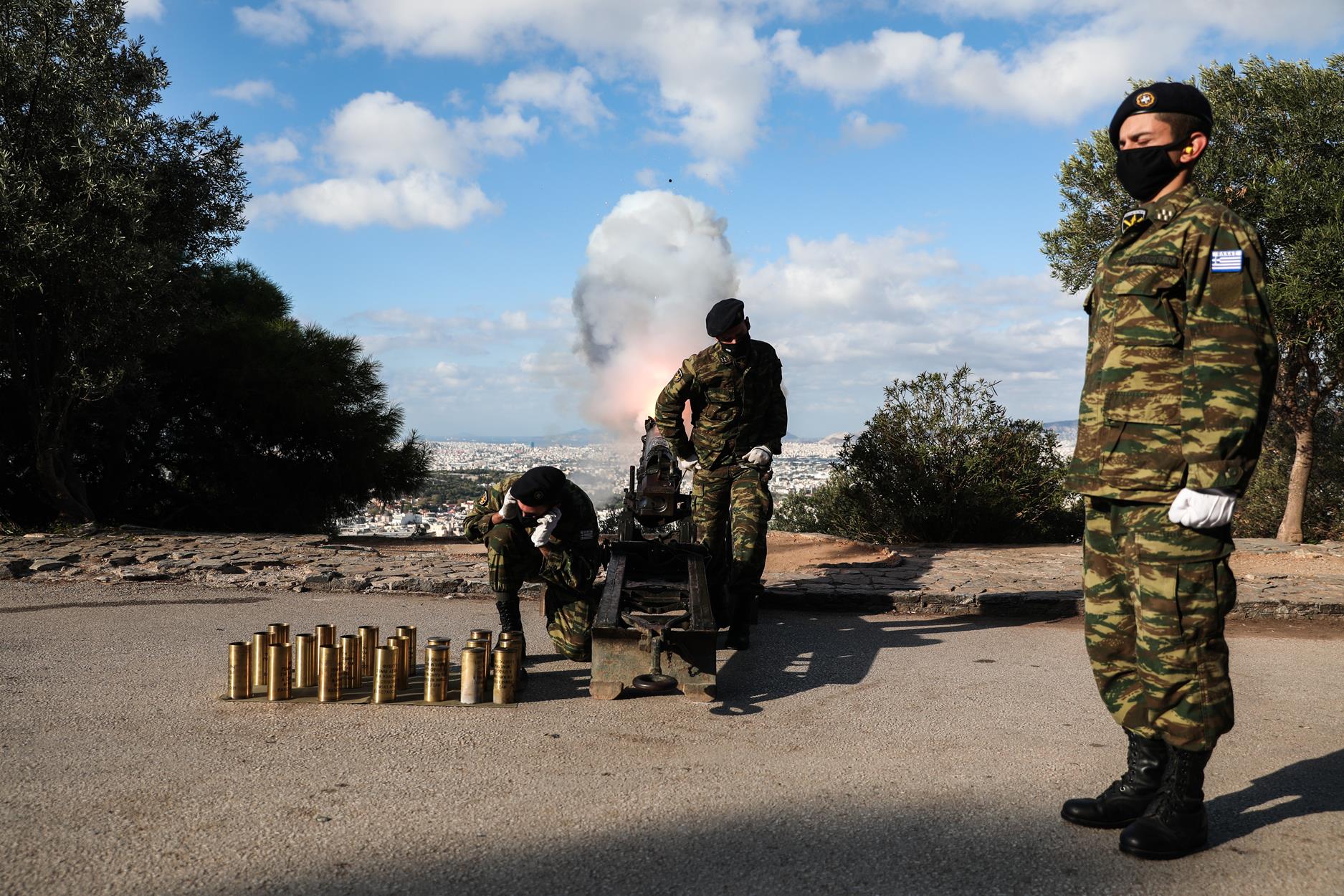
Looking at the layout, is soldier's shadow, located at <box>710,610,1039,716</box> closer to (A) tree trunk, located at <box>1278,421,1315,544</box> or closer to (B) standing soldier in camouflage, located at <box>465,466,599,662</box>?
(B) standing soldier in camouflage, located at <box>465,466,599,662</box>

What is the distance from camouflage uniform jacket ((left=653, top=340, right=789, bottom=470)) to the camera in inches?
290

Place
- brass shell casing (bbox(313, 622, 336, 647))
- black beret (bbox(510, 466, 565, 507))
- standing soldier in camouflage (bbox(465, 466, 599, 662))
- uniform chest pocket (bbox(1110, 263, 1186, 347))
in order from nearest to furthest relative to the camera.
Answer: uniform chest pocket (bbox(1110, 263, 1186, 347)) < brass shell casing (bbox(313, 622, 336, 647)) < black beret (bbox(510, 466, 565, 507)) < standing soldier in camouflage (bbox(465, 466, 599, 662))

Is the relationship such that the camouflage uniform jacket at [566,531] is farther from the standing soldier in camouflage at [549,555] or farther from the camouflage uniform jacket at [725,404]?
the camouflage uniform jacket at [725,404]

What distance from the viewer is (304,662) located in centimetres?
540

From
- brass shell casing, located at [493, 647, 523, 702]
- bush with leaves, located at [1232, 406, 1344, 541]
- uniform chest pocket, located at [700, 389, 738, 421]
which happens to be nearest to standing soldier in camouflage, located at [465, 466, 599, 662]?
brass shell casing, located at [493, 647, 523, 702]

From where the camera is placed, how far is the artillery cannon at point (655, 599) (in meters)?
5.27

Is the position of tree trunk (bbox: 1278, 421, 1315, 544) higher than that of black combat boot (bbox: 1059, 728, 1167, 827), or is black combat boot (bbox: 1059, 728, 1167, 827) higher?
tree trunk (bbox: 1278, 421, 1315, 544)

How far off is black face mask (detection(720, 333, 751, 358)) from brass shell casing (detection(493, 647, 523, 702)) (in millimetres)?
2988

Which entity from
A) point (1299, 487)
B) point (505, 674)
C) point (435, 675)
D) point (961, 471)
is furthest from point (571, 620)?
point (1299, 487)

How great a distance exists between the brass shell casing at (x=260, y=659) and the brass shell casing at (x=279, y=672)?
20 cm

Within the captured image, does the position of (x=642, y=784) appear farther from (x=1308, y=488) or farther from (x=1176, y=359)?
(x=1308, y=488)

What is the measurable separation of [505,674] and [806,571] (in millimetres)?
5459

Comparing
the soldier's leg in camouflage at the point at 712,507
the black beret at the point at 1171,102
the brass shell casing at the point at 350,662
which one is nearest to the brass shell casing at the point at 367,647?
the brass shell casing at the point at 350,662

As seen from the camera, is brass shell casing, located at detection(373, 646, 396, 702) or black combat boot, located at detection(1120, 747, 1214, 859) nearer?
black combat boot, located at detection(1120, 747, 1214, 859)
